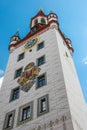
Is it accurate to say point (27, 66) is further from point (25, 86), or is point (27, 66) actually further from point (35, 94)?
point (35, 94)

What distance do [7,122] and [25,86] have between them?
373 cm

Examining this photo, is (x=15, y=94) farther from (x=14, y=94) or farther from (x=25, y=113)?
(x=25, y=113)

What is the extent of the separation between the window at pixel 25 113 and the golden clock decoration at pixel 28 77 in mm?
1930

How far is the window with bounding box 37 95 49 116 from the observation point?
49.8ft

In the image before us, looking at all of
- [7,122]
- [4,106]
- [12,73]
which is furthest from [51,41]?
[7,122]

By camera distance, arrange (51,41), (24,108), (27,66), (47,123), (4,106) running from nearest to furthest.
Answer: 1. (47,123)
2. (24,108)
3. (4,106)
4. (27,66)
5. (51,41)

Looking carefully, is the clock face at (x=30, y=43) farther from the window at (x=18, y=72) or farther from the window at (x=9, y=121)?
the window at (x=9, y=121)

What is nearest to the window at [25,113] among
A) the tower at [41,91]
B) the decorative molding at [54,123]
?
the tower at [41,91]

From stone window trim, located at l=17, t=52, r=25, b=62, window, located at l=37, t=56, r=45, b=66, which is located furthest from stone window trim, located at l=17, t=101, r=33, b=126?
stone window trim, located at l=17, t=52, r=25, b=62

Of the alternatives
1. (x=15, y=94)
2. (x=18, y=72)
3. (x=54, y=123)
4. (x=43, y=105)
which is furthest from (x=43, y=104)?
(x=18, y=72)

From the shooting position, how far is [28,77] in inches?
787

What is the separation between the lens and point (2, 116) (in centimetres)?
1719

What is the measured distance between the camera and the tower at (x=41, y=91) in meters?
14.2

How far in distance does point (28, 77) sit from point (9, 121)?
4.81 metres
